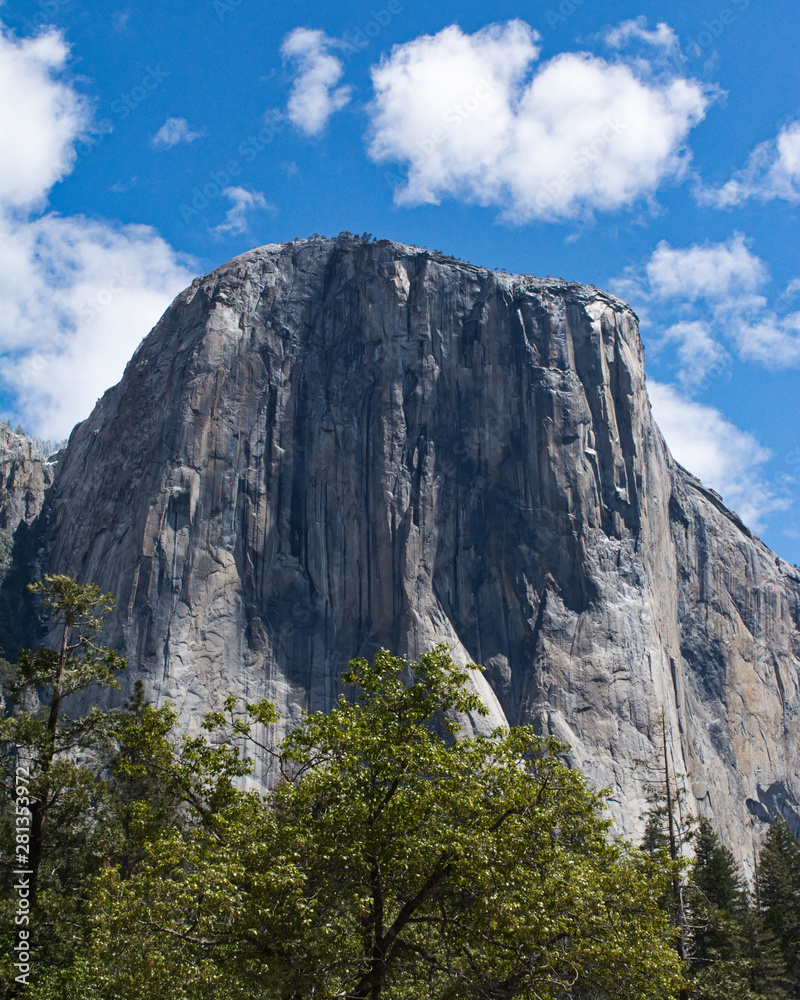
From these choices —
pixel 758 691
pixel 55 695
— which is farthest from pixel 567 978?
pixel 758 691

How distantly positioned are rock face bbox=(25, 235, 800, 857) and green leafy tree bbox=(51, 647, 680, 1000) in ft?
160

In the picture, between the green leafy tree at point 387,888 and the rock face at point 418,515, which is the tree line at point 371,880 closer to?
the green leafy tree at point 387,888

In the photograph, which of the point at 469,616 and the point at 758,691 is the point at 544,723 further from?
the point at 758,691

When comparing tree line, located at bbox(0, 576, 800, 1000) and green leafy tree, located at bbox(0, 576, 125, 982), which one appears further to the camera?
green leafy tree, located at bbox(0, 576, 125, 982)
